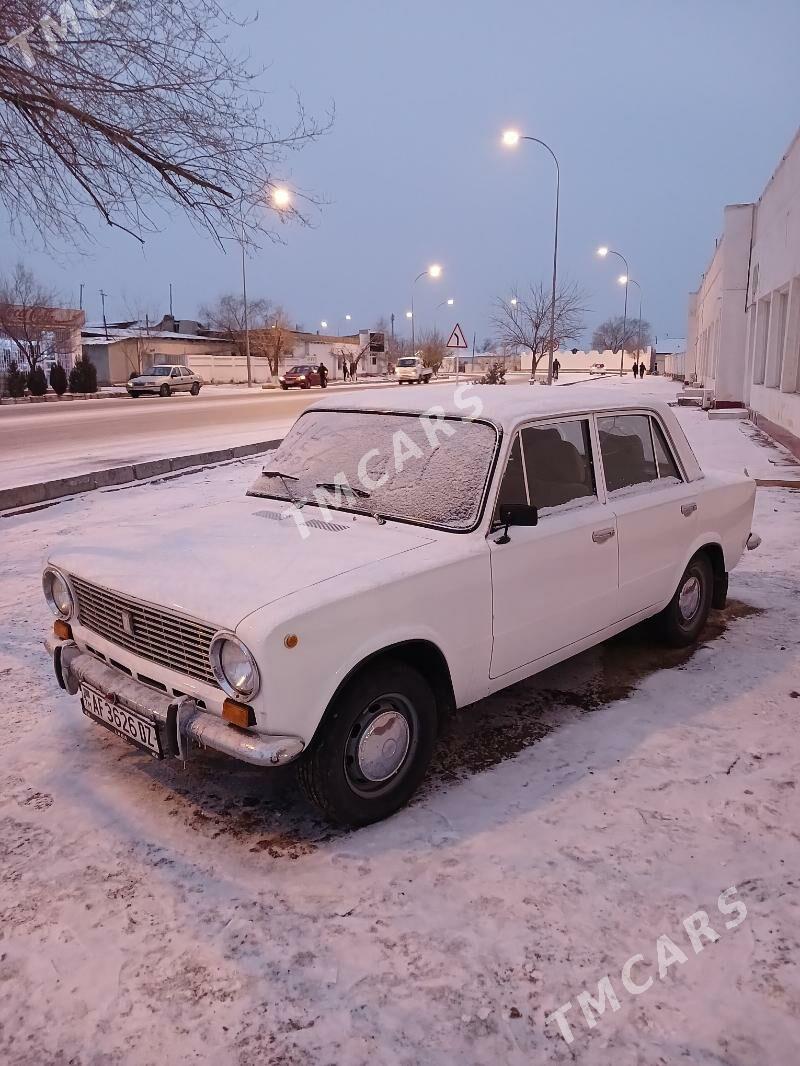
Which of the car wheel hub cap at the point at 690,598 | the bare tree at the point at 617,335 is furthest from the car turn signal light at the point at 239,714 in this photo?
the bare tree at the point at 617,335

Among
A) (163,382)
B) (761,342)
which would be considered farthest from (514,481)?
(163,382)

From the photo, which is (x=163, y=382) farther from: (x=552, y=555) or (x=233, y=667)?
(x=233, y=667)

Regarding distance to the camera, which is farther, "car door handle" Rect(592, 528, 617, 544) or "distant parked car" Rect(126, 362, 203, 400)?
"distant parked car" Rect(126, 362, 203, 400)

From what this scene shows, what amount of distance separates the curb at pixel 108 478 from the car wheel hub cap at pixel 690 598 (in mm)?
7919

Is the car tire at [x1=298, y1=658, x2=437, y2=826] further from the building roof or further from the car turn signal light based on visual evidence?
the building roof

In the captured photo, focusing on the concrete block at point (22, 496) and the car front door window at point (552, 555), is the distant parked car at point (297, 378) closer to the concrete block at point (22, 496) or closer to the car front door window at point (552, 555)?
the concrete block at point (22, 496)

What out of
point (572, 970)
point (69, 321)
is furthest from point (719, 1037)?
point (69, 321)

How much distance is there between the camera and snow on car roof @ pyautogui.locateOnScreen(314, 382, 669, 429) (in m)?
3.83

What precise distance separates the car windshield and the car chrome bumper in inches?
49.0

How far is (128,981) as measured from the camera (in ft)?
7.78

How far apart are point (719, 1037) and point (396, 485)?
245cm

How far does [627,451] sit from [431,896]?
2.75 meters

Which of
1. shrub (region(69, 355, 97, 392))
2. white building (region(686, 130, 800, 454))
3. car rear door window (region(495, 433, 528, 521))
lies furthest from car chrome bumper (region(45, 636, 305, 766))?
Answer: shrub (region(69, 355, 97, 392))

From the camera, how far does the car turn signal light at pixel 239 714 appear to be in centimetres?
273
